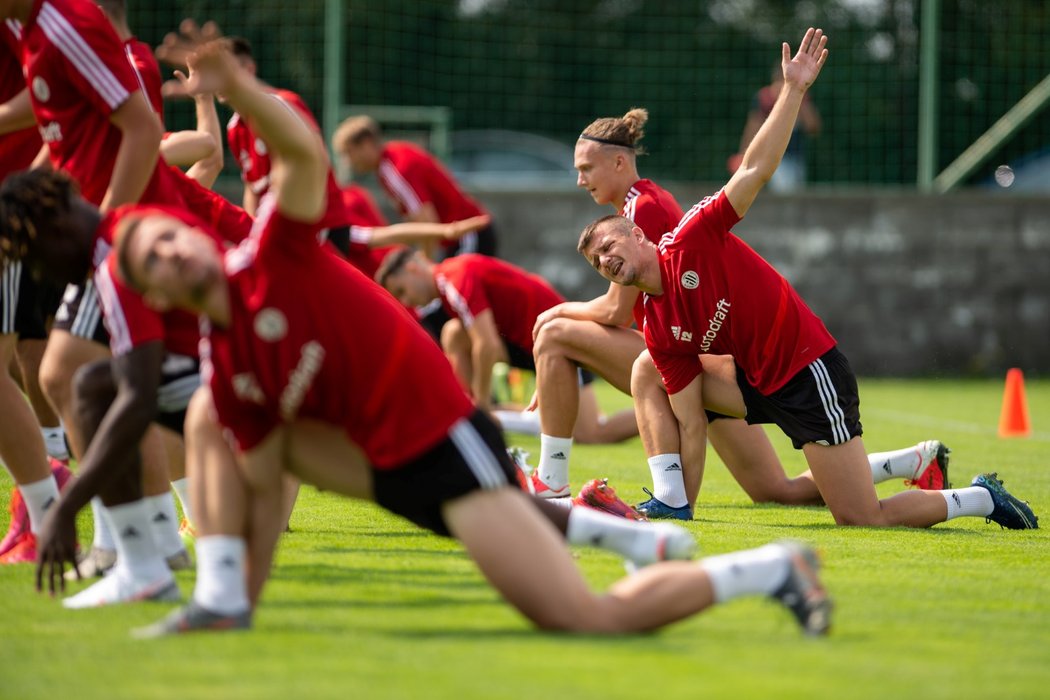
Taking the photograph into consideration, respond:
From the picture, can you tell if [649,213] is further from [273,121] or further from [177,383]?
[273,121]

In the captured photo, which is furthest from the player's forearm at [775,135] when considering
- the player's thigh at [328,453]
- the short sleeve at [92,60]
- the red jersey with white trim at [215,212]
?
the player's thigh at [328,453]

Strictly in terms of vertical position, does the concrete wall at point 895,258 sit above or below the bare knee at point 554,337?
below

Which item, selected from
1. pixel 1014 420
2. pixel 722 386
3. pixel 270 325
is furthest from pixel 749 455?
pixel 1014 420

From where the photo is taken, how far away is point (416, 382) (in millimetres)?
4117

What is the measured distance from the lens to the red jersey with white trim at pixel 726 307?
257 inches

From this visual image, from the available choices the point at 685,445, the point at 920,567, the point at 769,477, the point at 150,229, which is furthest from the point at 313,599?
the point at 769,477

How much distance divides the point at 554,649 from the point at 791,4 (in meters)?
17.2

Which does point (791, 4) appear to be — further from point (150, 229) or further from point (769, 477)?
point (150, 229)

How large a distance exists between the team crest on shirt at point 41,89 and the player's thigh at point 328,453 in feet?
5.90

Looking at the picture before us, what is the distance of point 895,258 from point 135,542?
44.8 feet

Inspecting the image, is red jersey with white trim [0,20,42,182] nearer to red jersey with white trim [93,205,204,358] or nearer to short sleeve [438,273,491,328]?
red jersey with white trim [93,205,204,358]

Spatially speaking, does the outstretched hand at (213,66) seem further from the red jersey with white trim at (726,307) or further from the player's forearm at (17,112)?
the red jersey with white trim at (726,307)

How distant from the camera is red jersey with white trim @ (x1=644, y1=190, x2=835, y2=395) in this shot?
257 inches

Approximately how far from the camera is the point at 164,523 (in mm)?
5082
